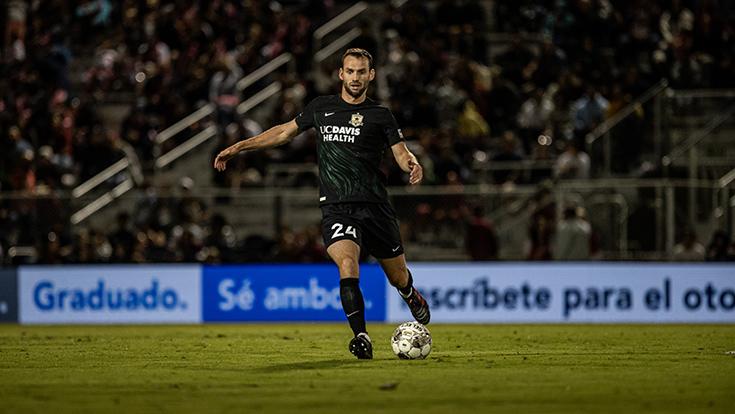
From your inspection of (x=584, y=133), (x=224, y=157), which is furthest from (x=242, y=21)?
(x=224, y=157)

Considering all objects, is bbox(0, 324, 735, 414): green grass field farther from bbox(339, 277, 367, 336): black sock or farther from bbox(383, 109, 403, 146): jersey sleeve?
bbox(383, 109, 403, 146): jersey sleeve

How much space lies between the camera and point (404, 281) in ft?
45.0

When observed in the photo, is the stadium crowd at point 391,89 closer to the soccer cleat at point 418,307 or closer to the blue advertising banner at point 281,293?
the blue advertising banner at point 281,293

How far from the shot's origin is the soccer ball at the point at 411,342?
43.1 ft

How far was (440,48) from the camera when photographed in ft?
97.9

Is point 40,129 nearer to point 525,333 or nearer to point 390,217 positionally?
point 525,333

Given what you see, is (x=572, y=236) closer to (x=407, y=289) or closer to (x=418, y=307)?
(x=418, y=307)

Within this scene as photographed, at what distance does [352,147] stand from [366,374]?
2.51 metres

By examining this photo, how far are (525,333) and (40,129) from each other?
14135mm

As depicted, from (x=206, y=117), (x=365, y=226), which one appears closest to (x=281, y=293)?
(x=206, y=117)

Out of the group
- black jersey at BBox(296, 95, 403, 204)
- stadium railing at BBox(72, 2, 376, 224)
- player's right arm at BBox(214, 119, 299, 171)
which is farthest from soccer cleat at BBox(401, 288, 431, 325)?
stadium railing at BBox(72, 2, 376, 224)

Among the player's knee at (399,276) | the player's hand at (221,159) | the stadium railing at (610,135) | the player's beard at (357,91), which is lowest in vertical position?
the player's knee at (399,276)

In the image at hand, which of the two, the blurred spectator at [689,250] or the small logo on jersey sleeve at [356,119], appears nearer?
the small logo on jersey sleeve at [356,119]

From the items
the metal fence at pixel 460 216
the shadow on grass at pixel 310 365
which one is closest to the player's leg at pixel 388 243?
the shadow on grass at pixel 310 365
